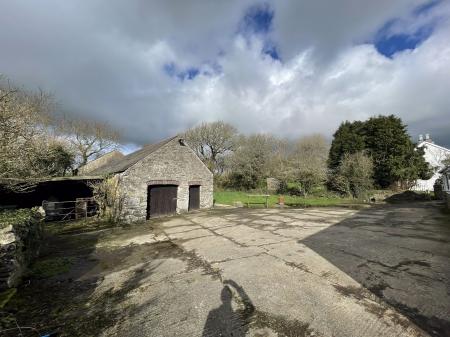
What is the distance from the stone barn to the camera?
510 inches

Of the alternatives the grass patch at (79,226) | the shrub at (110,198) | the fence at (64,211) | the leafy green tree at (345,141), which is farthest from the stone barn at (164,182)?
the leafy green tree at (345,141)

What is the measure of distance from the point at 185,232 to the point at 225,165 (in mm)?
27345

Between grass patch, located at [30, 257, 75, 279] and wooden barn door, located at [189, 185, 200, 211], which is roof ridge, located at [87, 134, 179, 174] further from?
grass patch, located at [30, 257, 75, 279]

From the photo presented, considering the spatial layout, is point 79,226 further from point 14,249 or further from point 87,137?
point 87,137

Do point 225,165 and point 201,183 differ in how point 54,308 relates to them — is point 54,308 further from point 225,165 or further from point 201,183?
point 225,165

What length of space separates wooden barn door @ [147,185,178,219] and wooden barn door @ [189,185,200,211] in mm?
1310

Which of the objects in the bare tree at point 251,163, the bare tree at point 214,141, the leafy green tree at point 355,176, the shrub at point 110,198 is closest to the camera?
the shrub at point 110,198

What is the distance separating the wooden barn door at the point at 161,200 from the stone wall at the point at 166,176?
1.13 ft

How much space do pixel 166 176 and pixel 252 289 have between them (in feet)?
37.3

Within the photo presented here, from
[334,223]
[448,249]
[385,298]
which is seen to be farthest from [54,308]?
[334,223]

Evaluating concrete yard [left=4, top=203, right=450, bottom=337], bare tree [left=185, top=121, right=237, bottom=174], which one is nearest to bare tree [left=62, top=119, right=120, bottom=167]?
bare tree [left=185, top=121, right=237, bottom=174]

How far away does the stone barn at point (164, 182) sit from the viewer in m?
13.0

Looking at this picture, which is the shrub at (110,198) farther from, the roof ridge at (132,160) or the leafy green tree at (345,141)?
the leafy green tree at (345,141)

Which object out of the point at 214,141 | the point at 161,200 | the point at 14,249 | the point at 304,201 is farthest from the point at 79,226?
the point at 214,141
